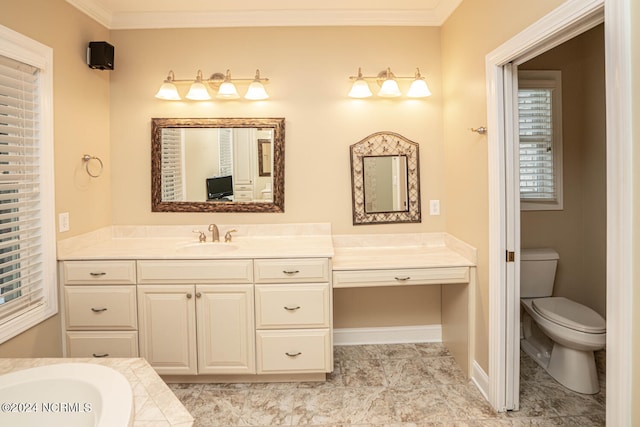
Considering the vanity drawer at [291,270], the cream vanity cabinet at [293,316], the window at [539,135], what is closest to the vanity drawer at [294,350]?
the cream vanity cabinet at [293,316]

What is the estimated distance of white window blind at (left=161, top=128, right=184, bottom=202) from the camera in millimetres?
2977

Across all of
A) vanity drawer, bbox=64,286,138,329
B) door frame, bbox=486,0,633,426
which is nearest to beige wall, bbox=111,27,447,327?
vanity drawer, bbox=64,286,138,329

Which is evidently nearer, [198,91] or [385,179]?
[198,91]

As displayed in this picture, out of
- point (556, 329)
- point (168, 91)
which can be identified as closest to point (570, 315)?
point (556, 329)

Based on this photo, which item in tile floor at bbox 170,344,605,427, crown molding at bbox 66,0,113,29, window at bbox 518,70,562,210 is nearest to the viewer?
tile floor at bbox 170,344,605,427

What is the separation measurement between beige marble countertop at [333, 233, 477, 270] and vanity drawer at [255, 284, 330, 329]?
0.75 ft

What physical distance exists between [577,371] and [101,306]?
9.96ft

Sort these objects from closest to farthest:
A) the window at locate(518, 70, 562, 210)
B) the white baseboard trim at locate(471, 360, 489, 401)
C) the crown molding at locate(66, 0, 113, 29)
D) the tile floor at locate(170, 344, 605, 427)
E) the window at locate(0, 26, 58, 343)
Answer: the window at locate(0, 26, 58, 343)
the tile floor at locate(170, 344, 605, 427)
the white baseboard trim at locate(471, 360, 489, 401)
the crown molding at locate(66, 0, 113, 29)
the window at locate(518, 70, 562, 210)

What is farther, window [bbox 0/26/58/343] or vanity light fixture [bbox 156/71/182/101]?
vanity light fixture [bbox 156/71/182/101]

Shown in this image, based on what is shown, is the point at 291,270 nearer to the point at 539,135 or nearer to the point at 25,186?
the point at 25,186

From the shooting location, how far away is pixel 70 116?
2504 mm

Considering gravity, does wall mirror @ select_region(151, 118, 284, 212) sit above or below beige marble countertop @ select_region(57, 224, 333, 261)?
above

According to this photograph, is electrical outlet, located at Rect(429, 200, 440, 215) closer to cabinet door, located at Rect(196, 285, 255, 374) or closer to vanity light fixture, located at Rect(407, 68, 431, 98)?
vanity light fixture, located at Rect(407, 68, 431, 98)

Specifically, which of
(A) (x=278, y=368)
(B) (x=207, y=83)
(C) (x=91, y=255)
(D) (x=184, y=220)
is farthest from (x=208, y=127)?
(A) (x=278, y=368)
